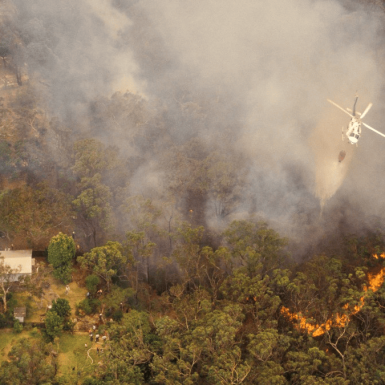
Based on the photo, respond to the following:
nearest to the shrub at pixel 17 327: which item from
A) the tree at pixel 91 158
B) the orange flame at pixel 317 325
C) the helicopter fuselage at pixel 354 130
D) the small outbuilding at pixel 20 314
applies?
the small outbuilding at pixel 20 314

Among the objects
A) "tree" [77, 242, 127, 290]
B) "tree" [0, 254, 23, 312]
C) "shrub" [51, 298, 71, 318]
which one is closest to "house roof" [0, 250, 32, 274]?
"tree" [0, 254, 23, 312]

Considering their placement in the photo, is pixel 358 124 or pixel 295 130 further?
pixel 295 130

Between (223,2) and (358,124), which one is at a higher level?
(223,2)

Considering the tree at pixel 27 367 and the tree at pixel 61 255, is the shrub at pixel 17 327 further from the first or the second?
the tree at pixel 61 255

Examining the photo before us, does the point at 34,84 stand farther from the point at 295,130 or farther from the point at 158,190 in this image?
the point at 295,130

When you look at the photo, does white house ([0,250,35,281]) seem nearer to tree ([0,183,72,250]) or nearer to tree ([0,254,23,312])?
tree ([0,254,23,312])

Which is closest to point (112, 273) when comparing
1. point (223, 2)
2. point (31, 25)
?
point (31, 25)
